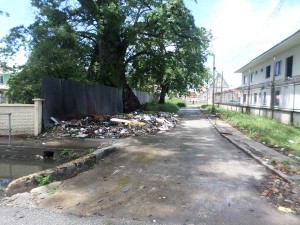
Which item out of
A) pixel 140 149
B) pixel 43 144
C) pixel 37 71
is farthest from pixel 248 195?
pixel 37 71

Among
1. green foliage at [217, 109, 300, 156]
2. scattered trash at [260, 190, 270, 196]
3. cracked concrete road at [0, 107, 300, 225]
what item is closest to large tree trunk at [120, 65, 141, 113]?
green foliage at [217, 109, 300, 156]

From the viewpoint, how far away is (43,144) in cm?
1040

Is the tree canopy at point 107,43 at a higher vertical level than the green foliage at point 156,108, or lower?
higher

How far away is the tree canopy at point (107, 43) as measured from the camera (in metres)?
16.0

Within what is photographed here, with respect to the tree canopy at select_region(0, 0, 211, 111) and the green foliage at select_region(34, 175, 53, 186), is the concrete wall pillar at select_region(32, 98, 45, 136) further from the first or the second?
the green foliage at select_region(34, 175, 53, 186)

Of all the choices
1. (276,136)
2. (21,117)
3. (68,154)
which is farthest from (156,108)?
(68,154)

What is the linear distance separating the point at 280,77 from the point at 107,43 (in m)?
13.9

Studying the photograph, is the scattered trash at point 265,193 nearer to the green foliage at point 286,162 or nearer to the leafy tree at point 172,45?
the green foliage at point 286,162

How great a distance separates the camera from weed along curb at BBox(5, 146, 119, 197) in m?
5.89

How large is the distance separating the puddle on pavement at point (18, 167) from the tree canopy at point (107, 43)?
5.26 m

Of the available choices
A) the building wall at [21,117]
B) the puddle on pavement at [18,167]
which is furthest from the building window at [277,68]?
the puddle on pavement at [18,167]

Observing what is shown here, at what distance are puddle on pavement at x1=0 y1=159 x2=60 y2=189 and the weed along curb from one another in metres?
1.14

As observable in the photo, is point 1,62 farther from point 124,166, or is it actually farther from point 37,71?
point 124,166

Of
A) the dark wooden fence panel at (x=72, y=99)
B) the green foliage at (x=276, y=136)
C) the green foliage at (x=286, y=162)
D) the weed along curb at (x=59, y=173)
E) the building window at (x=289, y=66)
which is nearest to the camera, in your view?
the weed along curb at (x=59, y=173)
